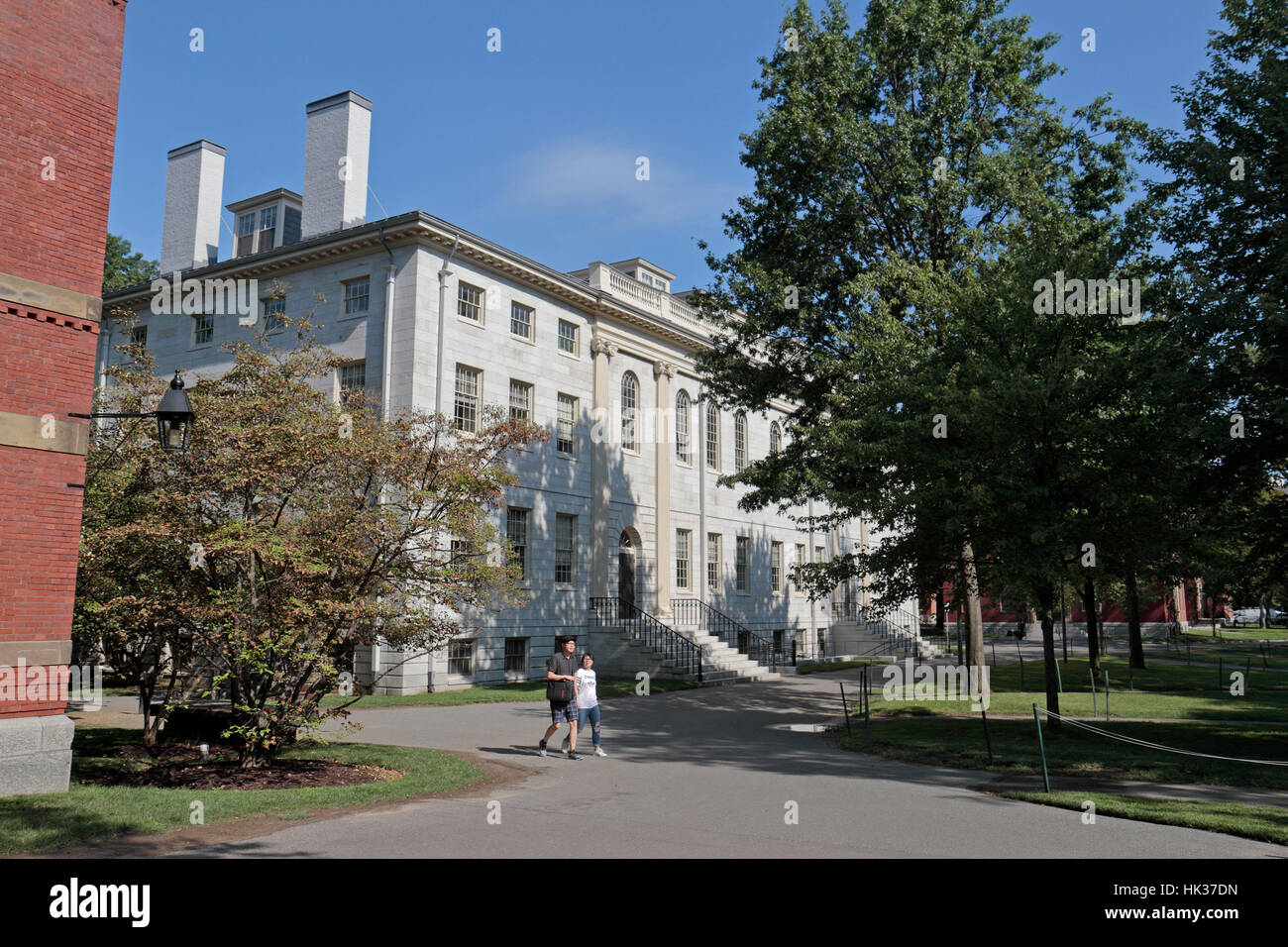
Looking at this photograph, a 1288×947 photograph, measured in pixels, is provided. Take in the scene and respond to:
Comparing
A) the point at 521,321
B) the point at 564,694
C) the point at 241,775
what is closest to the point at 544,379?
the point at 521,321

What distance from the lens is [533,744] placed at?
15633 millimetres

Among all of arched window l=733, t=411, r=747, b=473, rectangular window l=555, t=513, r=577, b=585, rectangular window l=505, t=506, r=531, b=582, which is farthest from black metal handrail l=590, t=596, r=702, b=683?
arched window l=733, t=411, r=747, b=473

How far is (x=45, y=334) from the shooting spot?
11.1 metres

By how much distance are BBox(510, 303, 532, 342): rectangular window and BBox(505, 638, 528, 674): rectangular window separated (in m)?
9.60

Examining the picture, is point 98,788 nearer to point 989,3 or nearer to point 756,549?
point 989,3

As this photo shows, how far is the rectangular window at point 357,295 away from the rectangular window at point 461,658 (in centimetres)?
1019

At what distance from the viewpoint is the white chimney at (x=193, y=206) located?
104 feet

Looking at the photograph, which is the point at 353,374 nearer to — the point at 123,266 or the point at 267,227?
the point at 267,227

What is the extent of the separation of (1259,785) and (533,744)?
10548 millimetres

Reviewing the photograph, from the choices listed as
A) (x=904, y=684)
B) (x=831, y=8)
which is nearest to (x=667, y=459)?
(x=904, y=684)

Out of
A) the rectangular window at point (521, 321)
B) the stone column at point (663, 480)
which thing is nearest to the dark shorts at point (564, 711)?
the rectangular window at point (521, 321)

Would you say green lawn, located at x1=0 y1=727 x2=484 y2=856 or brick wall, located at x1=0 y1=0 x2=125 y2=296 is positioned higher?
brick wall, located at x1=0 y1=0 x2=125 y2=296

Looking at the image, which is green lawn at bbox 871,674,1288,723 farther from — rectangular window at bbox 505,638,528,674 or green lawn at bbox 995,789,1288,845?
rectangular window at bbox 505,638,528,674

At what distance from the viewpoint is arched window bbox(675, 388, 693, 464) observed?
36219 mm
